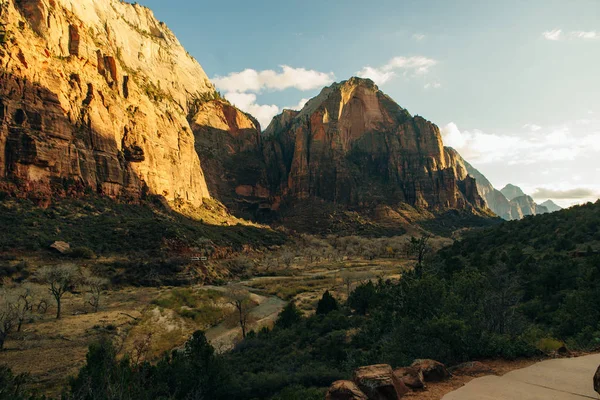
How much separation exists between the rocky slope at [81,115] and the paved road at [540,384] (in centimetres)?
8295

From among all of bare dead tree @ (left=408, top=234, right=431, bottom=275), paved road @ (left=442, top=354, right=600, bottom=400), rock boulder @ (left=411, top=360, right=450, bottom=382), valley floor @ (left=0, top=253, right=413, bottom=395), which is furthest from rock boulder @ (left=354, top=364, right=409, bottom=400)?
bare dead tree @ (left=408, top=234, right=431, bottom=275)

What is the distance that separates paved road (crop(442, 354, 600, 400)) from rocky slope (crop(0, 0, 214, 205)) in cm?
8295

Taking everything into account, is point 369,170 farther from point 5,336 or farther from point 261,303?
point 5,336

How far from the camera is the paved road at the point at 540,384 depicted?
27.0 feet

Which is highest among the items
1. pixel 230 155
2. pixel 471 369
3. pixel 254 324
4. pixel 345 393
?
pixel 230 155

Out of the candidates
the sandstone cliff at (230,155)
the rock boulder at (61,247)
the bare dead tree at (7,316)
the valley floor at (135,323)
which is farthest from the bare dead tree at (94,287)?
the sandstone cliff at (230,155)

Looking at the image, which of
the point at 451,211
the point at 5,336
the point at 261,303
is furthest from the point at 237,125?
the point at 5,336

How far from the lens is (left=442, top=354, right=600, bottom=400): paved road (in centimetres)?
823

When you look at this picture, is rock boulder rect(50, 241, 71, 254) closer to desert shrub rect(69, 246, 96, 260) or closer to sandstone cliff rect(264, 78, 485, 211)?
desert shrub rect(69, 246, 96, 260)

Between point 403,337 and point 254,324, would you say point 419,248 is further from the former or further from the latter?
point 403,337

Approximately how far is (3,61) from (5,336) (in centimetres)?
7003

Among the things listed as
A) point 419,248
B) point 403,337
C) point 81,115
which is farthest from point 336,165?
point 403,337

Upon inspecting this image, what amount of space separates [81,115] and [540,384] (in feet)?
329

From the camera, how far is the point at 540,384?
29.7ft
